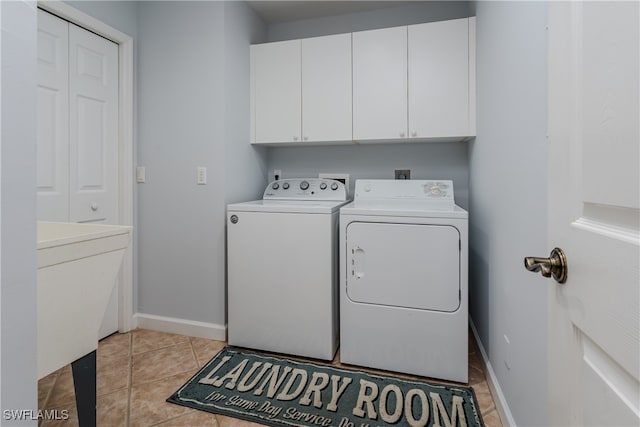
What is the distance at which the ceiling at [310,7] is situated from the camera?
2.44 metres

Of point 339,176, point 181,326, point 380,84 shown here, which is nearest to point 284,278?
point 181,326

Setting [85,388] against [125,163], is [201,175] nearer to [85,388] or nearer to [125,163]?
[125,163]

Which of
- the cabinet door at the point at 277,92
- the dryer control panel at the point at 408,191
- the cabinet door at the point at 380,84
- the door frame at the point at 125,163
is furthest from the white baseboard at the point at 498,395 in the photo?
the door frame at the point at 125,163

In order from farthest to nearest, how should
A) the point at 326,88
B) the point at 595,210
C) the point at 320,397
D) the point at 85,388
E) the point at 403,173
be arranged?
the point at 403,173 → the point at 326,88 → the point at 320,397 → the point at 85,388 → the point at 595,210

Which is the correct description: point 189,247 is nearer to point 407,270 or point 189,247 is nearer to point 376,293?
point 376,293

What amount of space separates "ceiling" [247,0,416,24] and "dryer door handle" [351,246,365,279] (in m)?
1.88

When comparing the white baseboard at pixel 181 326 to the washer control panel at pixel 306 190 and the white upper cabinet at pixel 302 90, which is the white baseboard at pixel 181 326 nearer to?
the washer control panel at pixel 306 190

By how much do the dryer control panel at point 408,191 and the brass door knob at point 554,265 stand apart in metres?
1.51

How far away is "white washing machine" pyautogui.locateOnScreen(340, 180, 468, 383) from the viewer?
5.69 ft

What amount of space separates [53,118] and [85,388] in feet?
5.09

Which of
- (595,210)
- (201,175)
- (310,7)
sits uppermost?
(310,7)

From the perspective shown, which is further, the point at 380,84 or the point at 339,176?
the point at 339,176

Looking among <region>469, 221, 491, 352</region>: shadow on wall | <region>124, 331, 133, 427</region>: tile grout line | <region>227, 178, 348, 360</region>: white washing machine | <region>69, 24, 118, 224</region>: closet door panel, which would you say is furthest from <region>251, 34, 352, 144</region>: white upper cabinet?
<region>124, 331, 133, 427</region>: tile grout line

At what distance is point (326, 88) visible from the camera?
2336 mm
